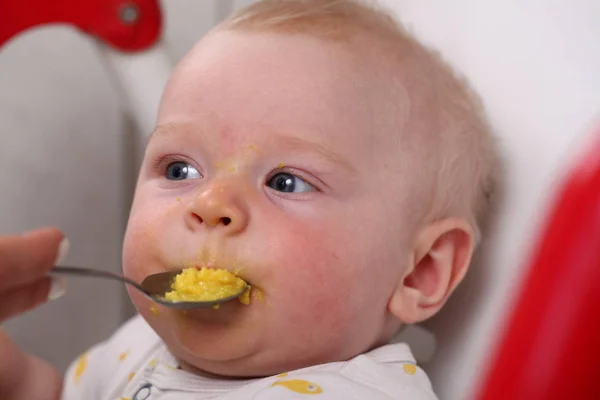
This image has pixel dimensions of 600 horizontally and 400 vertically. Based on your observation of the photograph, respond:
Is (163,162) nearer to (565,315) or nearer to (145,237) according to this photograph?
(145,237)

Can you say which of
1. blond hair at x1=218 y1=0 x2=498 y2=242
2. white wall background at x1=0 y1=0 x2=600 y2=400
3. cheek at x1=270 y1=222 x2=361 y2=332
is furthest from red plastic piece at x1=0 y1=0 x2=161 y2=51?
cheek at x1=270 y1=222 x2=361 y2=332

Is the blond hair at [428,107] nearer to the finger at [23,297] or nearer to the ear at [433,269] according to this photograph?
the ear at [433,269]

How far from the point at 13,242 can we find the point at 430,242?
34 centimetres

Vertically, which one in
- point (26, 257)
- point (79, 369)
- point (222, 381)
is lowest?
point (79, 369)

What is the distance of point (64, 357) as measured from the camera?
3.48 ft

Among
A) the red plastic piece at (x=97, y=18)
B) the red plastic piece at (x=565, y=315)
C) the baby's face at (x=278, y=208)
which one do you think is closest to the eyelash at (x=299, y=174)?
the baby's face at (x=278, y=208)

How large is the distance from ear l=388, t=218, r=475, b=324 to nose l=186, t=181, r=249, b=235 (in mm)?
161

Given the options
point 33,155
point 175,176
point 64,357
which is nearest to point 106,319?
point 64,357

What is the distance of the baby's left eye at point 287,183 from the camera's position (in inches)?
22.6

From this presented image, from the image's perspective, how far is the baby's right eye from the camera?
609 mm

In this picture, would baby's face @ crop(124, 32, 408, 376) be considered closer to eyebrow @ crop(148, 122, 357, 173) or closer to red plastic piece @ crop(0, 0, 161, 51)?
eyebrow @ crop(148, 122, 357, 173)

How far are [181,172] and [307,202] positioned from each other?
0.42 feet

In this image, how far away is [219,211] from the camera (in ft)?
1.70

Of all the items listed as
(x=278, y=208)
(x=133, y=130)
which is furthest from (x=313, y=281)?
(x=133, y=130)
